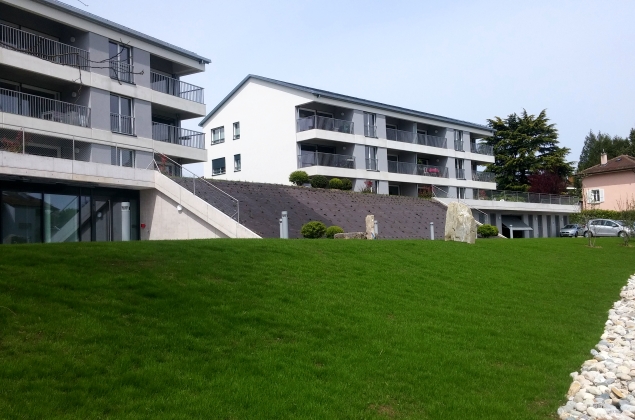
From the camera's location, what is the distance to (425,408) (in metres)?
6.97

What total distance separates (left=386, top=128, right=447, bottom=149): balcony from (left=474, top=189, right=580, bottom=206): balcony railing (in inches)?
219

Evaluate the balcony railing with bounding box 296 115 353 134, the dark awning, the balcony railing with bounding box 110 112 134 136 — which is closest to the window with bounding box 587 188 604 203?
the dark awning

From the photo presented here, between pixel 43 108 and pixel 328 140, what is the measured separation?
2108 cm

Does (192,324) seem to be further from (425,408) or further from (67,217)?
(67,217)

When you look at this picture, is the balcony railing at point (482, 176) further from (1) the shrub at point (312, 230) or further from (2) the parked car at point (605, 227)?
(1) the shrub at point (312, 230)

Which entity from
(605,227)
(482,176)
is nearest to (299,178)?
(605,227)

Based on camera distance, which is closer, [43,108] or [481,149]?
[43,108]

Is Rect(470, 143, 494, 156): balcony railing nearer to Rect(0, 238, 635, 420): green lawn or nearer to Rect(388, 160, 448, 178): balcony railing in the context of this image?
Rect(388, 160, 448, 178): balcony railing

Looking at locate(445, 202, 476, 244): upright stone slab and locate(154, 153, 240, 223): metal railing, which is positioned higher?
locate(154, 153, 240, 223): metal railing

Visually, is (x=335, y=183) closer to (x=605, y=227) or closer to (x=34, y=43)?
(x=34, y=43)

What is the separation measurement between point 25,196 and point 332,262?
14.5 m

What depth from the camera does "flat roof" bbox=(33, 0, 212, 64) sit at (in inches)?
1143

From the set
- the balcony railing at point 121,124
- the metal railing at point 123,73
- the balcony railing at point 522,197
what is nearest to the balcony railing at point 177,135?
the balcony railing at point 121,124

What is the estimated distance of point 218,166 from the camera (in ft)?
169
